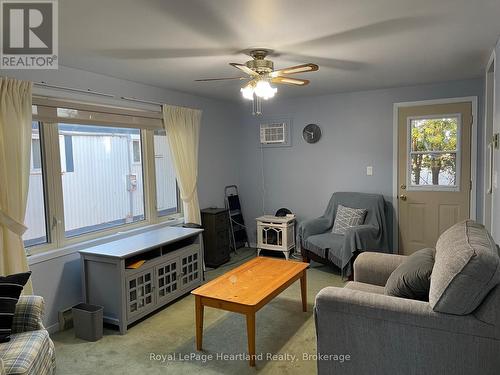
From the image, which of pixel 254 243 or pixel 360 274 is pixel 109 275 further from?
pixel 254 243

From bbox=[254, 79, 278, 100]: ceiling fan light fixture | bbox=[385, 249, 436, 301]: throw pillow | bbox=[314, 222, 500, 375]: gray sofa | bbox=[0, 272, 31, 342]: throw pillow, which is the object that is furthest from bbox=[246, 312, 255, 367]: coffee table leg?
bbox=[254, 79, 278, 100]: ceiling fan light fixture

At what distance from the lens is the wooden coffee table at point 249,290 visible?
253 cm

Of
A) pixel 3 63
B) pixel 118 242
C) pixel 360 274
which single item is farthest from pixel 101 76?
pixel 360 274

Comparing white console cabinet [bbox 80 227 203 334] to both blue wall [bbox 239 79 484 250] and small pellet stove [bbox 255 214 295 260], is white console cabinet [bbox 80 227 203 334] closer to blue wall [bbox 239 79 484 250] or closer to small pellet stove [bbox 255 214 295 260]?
small pellet stove [bbox 255 214 295 260]

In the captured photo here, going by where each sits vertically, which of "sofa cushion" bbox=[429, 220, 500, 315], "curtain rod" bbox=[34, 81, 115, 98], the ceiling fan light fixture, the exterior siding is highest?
"curtain rod" bbox=[34, 81, 115, 98]

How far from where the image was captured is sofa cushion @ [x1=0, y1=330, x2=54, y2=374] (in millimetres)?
1871

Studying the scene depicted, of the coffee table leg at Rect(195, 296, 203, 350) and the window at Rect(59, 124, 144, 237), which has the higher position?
the window at Rect(59, 124, 144, 237)

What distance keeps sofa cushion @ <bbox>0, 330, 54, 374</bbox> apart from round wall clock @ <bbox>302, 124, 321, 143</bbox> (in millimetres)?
3921

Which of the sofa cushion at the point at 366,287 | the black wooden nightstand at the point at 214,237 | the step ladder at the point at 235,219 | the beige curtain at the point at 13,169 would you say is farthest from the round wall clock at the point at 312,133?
the beige curtain at the point at 13,169

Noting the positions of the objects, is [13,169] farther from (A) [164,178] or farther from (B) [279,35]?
(B) [279,35]

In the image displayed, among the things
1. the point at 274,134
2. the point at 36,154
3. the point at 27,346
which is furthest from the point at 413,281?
the point at 274,134

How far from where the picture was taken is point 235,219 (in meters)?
5.64

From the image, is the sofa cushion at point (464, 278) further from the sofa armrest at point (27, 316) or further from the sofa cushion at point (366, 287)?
the sofa armrest at point (27, 316)

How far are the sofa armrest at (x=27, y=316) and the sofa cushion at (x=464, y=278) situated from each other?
7.32ft
